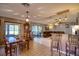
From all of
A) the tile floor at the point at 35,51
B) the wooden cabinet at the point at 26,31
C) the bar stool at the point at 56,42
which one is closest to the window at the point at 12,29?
the wooden cabinet at the point at 26,31

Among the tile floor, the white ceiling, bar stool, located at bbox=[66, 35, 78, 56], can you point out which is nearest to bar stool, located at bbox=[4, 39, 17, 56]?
the tile floor

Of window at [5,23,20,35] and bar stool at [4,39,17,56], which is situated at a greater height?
window at [5,23,20,35]

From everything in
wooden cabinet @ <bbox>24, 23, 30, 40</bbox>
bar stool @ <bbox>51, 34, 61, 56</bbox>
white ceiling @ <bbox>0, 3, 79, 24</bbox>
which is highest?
white ceiling @ <bbox>0, 3, 79, 24</bbox>

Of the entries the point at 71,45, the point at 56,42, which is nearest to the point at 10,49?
the point at 56,42

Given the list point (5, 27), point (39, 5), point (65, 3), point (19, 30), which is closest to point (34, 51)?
point (19, 30)

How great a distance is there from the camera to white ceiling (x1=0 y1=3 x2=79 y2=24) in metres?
2.85

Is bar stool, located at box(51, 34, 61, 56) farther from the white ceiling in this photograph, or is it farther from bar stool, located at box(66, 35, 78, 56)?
the white ceiling

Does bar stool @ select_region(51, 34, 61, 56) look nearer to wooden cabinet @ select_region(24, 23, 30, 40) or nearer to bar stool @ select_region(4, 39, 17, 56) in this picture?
wooden cabinet @ select_region(24, 23, 30, 40)

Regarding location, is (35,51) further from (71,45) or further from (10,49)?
(71,45)

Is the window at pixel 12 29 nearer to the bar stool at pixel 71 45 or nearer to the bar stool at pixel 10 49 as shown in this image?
the bar stool at pixel 10 49

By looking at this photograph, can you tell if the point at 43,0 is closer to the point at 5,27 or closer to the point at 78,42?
the point at 5,27

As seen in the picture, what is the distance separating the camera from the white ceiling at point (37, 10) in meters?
2.85

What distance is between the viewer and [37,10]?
2.91 m

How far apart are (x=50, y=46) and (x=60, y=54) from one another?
0.96ft
